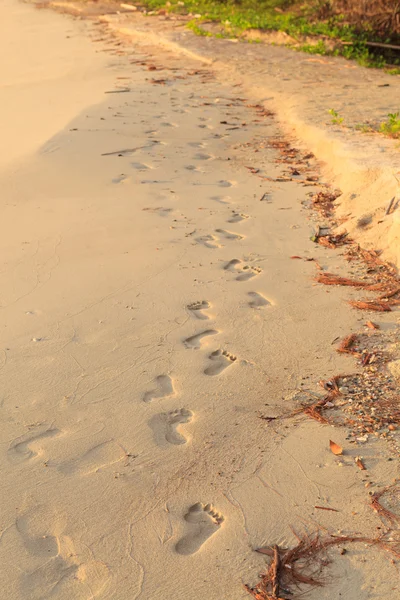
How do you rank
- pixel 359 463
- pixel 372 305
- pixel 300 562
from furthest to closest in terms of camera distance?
pixel 372 305, pixel 359 463, pixel 300 562

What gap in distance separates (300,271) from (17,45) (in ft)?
37.5

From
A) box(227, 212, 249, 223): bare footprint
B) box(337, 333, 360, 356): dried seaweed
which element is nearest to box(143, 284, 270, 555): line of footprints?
box(337, 333, 360, 356): dried seaweed

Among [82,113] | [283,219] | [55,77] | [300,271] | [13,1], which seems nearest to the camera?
[300,271]

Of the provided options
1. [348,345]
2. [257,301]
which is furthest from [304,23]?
[348,345]

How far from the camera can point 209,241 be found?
4.72 m

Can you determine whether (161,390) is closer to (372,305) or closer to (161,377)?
(161,377)

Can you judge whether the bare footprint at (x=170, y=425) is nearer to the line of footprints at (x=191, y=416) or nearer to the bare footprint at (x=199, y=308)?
the line of footprints at (x=191, y=416)

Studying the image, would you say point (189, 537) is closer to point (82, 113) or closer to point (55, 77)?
point (82, 113)

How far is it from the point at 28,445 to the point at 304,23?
1139cm

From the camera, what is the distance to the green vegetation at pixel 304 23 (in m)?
10.9

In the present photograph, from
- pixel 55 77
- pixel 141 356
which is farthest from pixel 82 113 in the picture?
pixel 141 356

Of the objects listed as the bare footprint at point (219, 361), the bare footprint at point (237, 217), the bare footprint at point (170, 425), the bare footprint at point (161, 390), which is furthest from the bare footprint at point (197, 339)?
the bare footprint at point (237, 217)

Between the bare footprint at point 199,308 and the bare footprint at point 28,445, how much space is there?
1140 mm

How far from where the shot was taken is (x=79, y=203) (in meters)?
5.34
